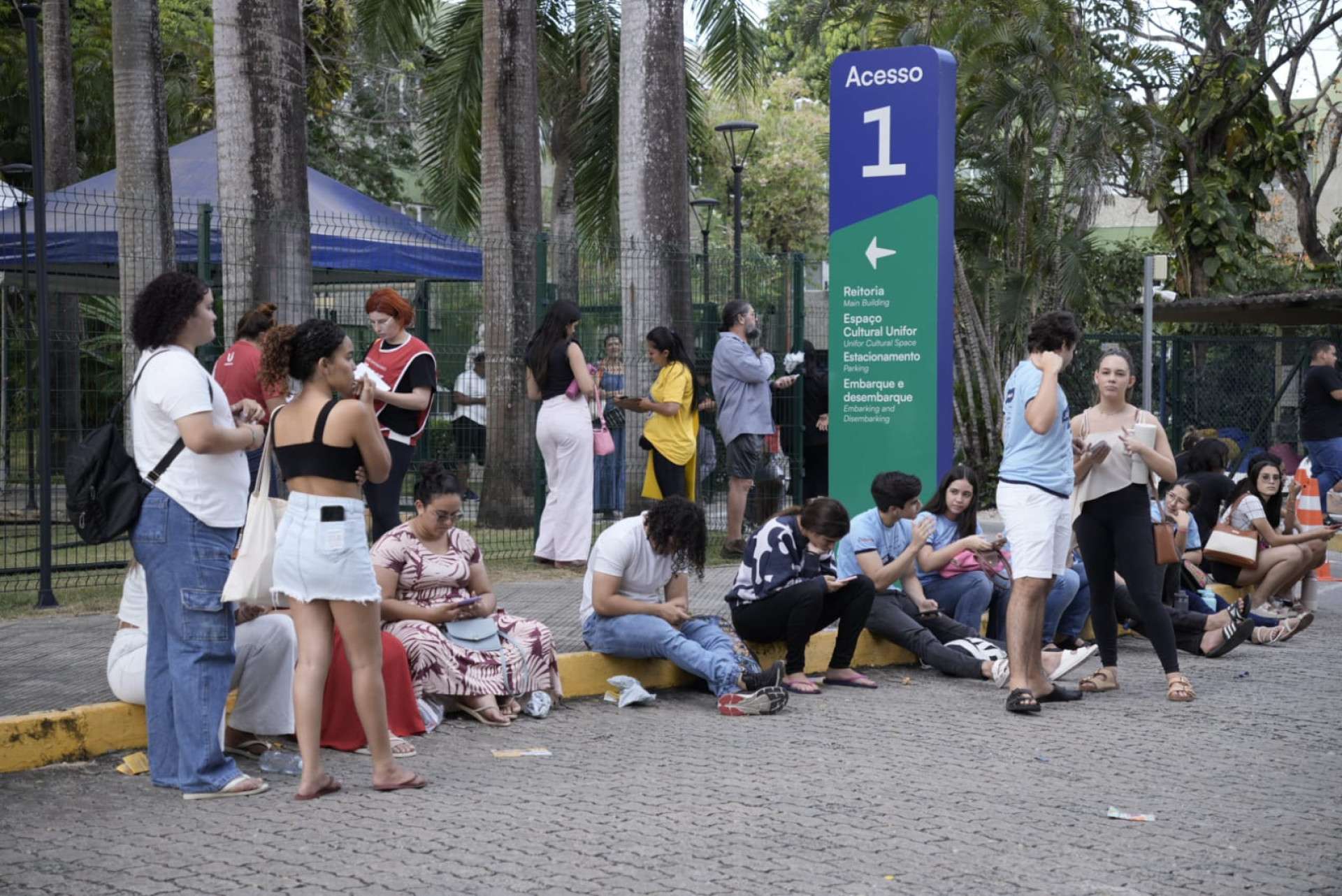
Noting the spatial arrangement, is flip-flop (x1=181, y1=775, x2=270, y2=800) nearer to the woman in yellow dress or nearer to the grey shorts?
the woman in yellow dress

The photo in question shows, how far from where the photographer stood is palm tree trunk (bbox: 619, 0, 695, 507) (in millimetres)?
12195

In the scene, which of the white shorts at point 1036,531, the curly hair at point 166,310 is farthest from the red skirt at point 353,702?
the white shorts at point 1036,531

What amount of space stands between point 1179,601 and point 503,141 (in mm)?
8025

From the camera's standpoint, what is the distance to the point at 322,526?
17.4 feet

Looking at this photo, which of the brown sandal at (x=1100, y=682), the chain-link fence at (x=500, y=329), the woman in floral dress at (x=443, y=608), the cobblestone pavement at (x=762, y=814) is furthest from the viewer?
the chain-link fence at (x=500, y=329)

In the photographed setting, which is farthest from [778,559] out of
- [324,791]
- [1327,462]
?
[1327,462]

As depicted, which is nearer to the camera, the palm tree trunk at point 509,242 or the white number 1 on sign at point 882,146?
the white number 1 on sign at point 882,146

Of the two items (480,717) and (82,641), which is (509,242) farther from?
(480,717)

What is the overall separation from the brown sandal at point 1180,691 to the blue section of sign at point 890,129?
10.6ft

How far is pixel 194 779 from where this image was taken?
17.8ft

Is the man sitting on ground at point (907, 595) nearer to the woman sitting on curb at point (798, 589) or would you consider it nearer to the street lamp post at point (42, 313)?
the woman sitting on curb at point (798, 589)

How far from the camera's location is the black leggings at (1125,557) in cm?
755

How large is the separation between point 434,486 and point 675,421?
4.19m

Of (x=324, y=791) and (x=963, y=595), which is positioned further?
(x=963, y=595)
